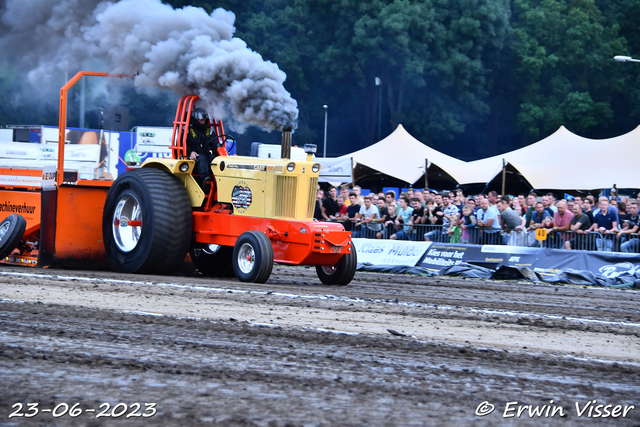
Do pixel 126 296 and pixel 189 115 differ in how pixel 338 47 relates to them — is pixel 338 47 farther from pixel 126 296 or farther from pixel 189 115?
pixel 126 296

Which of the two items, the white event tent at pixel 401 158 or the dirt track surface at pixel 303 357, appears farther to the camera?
the white event tent at pixel 401 158

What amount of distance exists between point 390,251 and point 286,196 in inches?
227

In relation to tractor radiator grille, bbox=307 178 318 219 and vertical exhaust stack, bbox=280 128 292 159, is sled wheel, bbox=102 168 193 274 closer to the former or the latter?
vertical exhaust stack, bbox=280 128 292 159


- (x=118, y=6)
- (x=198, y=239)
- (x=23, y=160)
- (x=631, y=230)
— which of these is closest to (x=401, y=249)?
(x=631, y=230)

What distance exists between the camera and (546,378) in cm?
510

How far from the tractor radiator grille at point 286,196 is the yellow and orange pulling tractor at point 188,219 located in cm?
1

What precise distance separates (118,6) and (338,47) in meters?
42.6

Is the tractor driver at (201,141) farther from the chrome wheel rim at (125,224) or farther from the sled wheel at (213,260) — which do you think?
the sled wheel at (213,260)

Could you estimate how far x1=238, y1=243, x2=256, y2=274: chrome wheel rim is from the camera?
10953 millimetres

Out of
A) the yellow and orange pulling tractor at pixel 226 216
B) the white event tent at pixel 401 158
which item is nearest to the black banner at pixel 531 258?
the yellow and orange pulling tractor at pixel 226 216

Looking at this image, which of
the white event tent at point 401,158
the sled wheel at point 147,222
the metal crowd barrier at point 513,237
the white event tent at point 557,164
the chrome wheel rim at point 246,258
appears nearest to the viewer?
the chrome wheel rim at point 246,258

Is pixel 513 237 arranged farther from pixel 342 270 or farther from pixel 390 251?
pixel 342 270

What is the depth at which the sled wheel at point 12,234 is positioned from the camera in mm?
12359

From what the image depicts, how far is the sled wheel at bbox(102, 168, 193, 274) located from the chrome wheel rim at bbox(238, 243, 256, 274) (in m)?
1.01
